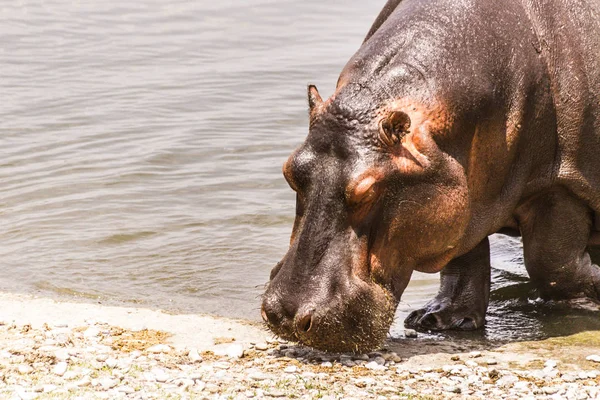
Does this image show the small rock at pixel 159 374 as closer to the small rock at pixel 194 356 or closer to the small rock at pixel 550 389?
the small rock at pixel 194 356

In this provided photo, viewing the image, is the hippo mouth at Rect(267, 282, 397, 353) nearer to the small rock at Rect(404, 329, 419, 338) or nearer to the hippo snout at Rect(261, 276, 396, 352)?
the hippo snout at Rect(261, 276, 396, 352)

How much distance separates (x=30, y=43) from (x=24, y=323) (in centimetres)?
989

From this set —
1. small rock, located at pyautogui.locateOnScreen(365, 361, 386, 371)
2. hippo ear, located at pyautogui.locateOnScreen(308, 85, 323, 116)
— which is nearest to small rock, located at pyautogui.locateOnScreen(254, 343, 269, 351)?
small rock, located at pyautogui.locateOnScreen(365, 361, 386, 371)

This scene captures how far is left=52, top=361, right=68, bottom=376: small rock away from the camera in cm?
532

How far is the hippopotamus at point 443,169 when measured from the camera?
18.1 feet

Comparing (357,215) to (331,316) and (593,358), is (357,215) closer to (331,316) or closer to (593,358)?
(331,316)

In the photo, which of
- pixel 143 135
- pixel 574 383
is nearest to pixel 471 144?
pixel 574 383

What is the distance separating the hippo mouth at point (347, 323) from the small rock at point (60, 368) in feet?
3.18

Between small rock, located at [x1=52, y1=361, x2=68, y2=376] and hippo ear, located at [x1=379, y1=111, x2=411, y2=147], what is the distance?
1.81 meters

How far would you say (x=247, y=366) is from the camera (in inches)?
220

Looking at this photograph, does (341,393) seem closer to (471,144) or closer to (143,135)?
(471,144)

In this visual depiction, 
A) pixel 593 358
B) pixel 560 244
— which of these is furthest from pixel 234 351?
pixel 560 244

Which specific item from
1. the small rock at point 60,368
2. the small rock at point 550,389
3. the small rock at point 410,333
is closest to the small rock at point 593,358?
the small rock at point 550,389

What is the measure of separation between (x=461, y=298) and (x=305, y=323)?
161 centimetres
